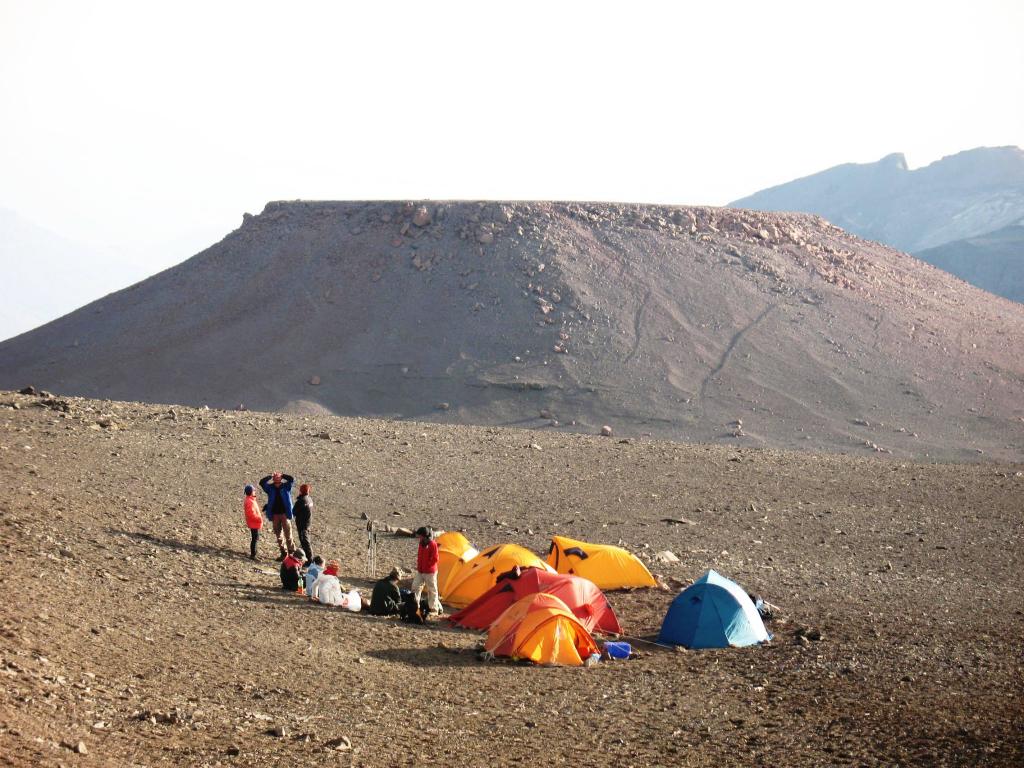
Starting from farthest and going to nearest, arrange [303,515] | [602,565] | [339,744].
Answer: [602,565] → [303,515] → [339,744]

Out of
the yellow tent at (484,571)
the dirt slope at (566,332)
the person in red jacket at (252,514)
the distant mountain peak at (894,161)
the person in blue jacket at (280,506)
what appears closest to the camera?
the yellow tent at (484,571)

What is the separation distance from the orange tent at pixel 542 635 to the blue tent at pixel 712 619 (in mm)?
1483

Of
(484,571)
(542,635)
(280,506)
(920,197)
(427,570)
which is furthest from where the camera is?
(920,197)

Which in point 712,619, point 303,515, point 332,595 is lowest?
point 712,619

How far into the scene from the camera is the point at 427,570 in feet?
50.8

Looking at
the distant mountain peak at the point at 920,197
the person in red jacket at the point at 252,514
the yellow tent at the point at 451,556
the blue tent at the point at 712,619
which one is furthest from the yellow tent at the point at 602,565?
the distant mountain peak at the point at 920,197

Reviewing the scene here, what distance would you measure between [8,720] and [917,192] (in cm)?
16692

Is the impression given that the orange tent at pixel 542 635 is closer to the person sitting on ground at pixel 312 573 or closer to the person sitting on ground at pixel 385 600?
the person sitting on ground at pixel 385 600

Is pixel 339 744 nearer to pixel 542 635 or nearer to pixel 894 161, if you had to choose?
pixel 542 635

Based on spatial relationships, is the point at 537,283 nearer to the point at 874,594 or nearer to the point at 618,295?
the point at 618,295

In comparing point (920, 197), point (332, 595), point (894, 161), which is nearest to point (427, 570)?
point (332, 595)

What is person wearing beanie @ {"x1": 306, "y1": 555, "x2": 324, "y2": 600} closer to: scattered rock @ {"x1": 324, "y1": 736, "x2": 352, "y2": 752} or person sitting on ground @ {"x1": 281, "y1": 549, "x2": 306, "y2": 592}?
person sitting on ground @ {"x1": 281, "y1": 549, "x2": 306, "y2": 592}

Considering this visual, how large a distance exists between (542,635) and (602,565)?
4395 millimetres

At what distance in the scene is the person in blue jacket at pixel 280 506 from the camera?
1711 cm
